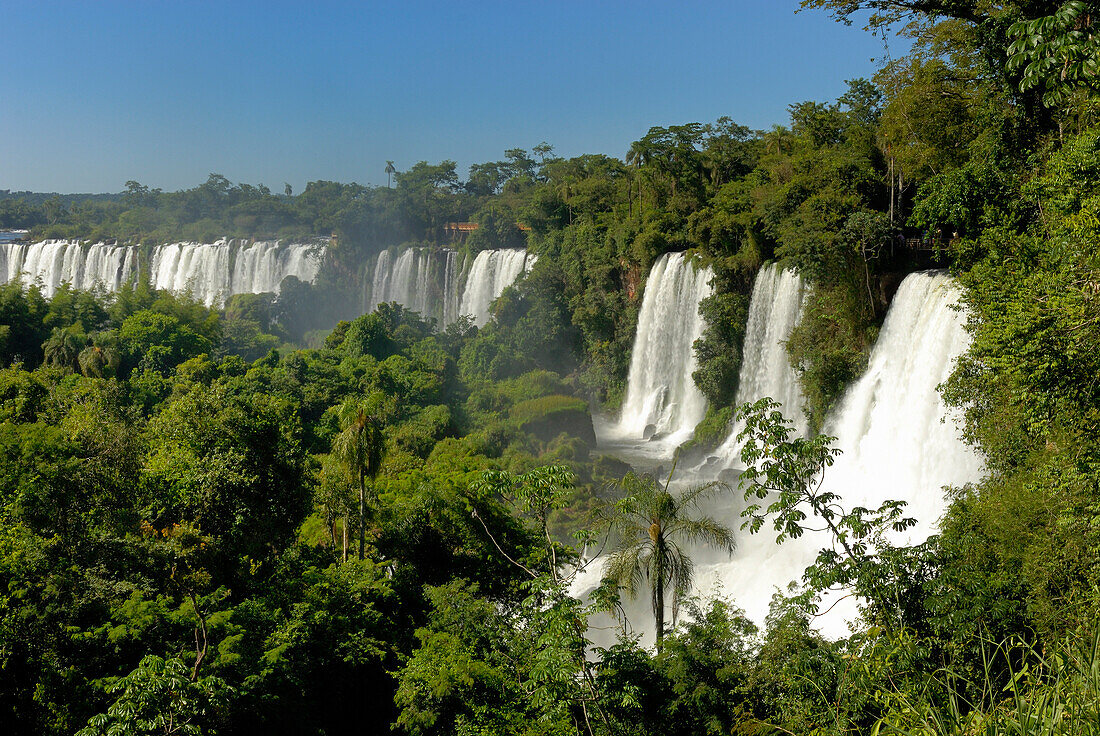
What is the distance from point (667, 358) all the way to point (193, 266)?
42.1 meters

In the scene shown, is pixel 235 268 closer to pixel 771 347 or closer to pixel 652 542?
pixel 771 347

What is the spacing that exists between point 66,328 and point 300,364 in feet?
32.0

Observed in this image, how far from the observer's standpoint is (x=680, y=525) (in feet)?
38.2

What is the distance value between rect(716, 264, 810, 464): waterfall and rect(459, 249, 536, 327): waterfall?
20186mm

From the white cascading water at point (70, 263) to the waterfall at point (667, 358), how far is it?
43.1 meters

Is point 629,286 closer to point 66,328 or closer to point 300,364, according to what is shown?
point 300,364

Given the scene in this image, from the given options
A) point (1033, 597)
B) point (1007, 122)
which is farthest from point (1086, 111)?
point (1033, 597)

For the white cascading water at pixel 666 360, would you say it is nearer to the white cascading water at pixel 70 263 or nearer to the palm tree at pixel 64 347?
the palm tree at pixel 64 347

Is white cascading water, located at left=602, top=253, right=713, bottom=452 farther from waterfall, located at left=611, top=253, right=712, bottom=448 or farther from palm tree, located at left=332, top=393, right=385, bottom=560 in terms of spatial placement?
palm tree, located at left=332, top=393, right=385, bottom=560

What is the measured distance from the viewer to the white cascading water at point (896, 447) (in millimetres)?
15805

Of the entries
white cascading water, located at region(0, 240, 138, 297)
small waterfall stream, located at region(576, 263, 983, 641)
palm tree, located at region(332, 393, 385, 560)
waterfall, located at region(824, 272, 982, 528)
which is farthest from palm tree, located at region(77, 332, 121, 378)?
white cascading water, located at region(0, 240, 138, 297)

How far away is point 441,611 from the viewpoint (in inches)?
470

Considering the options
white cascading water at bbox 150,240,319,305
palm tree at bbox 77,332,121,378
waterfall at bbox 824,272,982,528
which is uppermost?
white cascading water at bbox 150,240,319,305

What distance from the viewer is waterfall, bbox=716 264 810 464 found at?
923 inches
